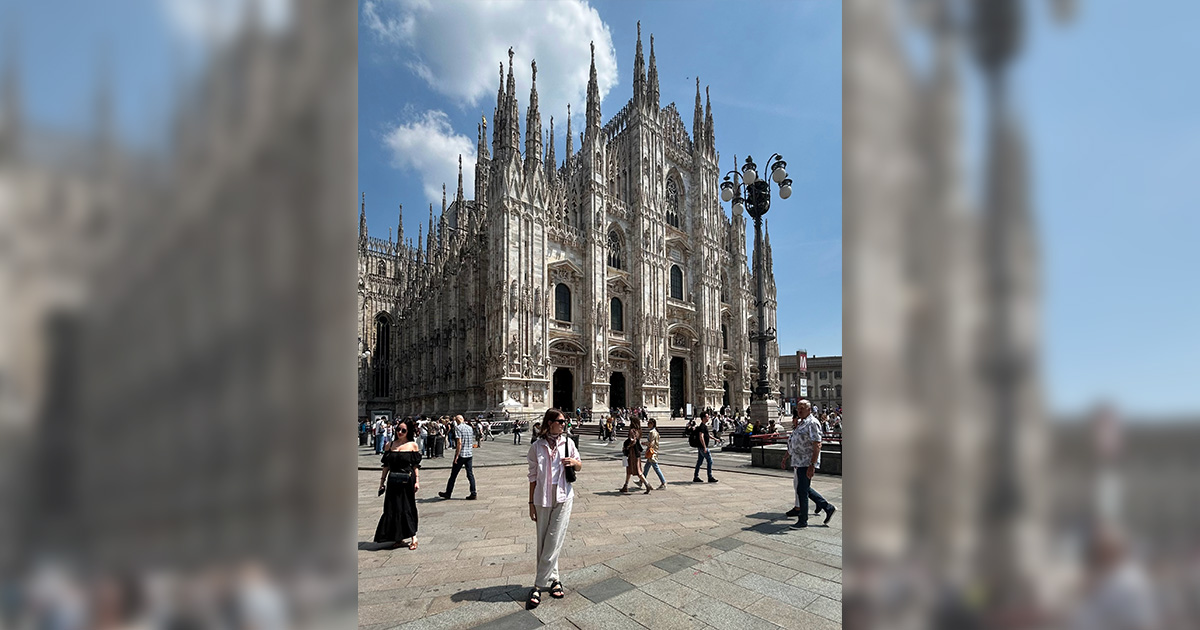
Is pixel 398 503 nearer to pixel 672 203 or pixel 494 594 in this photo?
pixel 494 594

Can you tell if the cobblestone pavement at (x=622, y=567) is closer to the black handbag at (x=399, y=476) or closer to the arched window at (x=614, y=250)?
the black handbag at (x=399, y=476)

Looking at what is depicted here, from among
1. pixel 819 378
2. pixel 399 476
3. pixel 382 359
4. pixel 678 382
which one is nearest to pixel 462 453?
pixel 399 476

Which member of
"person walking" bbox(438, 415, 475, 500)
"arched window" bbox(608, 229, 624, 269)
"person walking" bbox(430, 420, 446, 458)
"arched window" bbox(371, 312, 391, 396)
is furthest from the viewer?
"arched window" bbox(371, 312, 391, 396)

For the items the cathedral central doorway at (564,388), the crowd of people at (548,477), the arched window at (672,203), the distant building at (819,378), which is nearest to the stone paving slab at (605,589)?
the crowd of people at (548,477)

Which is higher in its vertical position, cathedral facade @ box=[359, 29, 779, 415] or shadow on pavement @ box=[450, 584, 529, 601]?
cathedral facade @ box=[359, 29, 779, 415]

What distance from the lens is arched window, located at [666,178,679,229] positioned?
Result: 38.0 meters

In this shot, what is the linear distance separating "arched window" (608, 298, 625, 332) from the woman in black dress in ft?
89.8

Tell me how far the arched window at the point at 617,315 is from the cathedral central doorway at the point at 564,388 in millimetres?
4736

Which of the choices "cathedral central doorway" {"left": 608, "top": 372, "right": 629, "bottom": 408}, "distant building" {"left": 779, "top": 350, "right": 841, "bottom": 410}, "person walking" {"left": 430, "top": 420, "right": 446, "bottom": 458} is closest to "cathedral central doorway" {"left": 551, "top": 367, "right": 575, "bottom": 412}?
"cathedral central doorway" {"left": 608, "top": 372, "right": 629, "bottom": 408}

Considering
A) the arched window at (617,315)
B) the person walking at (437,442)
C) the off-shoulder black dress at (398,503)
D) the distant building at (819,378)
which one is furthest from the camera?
the distant building at (819,378)

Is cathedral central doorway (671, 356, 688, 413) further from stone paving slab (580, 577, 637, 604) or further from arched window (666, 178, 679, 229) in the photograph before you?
stone paving slab (580, 577, 637, 604)

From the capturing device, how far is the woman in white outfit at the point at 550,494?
3719mm
